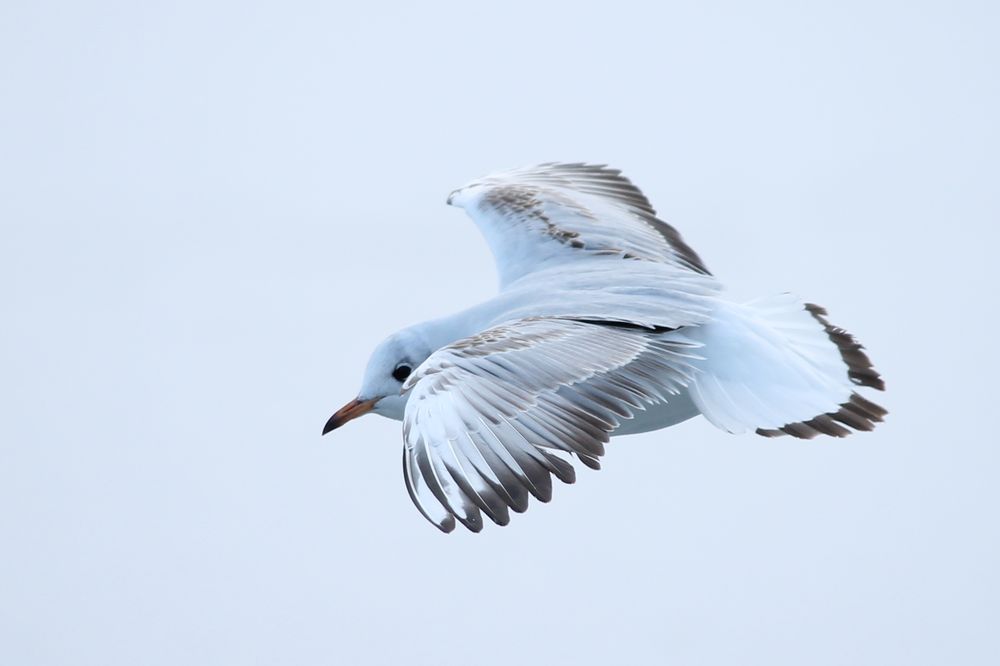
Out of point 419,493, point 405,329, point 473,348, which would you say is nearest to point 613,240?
point 405,329

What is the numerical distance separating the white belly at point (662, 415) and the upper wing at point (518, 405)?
5.4 inches

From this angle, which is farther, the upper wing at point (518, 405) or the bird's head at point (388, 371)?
the bird's head at point (388, 371)

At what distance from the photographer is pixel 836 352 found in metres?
5.53

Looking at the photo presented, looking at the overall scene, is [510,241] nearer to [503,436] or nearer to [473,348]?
[473,348]

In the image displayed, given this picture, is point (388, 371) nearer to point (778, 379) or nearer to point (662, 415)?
point (662, 415)

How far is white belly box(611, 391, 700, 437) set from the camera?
5.27 meters

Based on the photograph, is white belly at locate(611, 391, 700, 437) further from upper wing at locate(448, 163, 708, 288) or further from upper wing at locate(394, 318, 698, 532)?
upper wing at locate(448, 163, 708, 288)

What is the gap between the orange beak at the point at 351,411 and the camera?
5.63 metres

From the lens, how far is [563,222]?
6.36 meters

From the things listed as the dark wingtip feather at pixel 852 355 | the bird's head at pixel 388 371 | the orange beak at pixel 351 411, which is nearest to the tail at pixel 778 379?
the dark wingtip feather at pixel 852 355

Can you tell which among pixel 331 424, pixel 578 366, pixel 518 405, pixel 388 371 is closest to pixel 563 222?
pixel 388 371

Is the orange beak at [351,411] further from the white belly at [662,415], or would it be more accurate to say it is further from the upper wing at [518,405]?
the white belly at [662,415]

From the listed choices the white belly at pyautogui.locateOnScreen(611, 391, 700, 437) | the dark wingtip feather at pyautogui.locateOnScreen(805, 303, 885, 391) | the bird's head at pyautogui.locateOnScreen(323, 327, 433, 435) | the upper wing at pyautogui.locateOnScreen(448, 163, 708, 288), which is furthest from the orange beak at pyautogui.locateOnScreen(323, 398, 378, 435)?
the dark wingtip feather at pyautogui.locateOnScreen(805, 303, 885, 391)

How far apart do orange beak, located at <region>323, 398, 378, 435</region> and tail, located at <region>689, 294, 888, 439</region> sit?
1199mm
